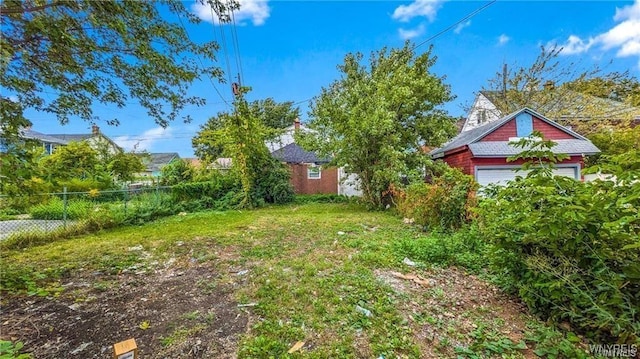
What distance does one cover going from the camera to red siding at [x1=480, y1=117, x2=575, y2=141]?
34.0 ft

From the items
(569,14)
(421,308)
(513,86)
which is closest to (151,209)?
(421,308)

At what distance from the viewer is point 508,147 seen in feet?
32.9

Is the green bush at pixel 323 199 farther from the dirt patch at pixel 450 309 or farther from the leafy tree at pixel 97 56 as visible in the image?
the dirt patch at pixel 450 309

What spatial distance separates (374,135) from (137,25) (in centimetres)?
743

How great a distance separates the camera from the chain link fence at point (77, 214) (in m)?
5.95

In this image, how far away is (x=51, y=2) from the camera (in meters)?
2.40

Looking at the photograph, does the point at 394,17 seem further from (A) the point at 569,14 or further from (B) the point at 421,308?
(B) the point at 421,308

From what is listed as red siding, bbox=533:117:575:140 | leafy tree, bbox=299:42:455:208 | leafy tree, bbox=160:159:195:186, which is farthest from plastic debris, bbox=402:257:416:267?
leafy tree, bbox=160:159:195:186

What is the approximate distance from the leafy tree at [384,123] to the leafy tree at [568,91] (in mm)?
5137

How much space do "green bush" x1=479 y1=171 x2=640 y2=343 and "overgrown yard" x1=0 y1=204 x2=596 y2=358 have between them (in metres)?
0.27

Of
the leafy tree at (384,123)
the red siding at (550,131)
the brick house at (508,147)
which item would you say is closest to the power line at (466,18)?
the leafy tree at (384,123)

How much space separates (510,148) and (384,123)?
4.86 meters

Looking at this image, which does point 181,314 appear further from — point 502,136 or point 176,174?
point 502,136

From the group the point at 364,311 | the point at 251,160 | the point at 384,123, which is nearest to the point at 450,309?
the point at 364,311
